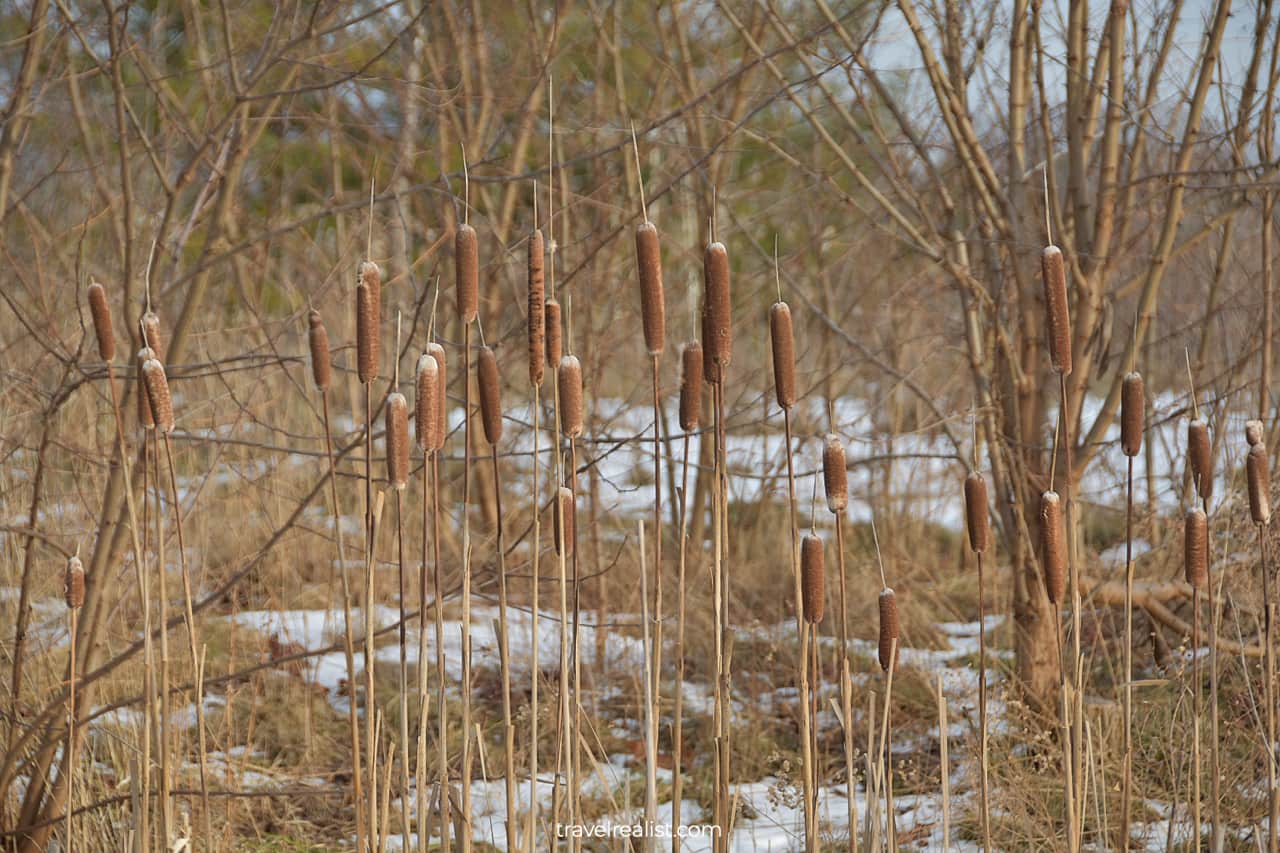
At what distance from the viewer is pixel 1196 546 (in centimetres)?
176

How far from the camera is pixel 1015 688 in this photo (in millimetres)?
3715

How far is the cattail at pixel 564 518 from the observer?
62.0 inches

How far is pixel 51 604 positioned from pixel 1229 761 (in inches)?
136

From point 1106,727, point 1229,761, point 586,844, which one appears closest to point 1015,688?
point 1106,727

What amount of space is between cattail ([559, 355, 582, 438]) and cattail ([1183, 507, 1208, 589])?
2.94 ft

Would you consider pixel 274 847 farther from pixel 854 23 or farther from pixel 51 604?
pixel 854 23

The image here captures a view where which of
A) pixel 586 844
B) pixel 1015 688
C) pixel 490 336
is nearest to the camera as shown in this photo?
pixel 586 844

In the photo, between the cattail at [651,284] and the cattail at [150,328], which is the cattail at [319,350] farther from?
the cattail at [651,284]

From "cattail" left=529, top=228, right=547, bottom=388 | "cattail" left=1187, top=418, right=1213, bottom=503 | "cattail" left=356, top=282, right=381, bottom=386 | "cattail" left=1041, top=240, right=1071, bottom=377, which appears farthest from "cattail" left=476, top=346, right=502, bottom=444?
"cattail" left=1187, top=418, right=1213, bottom=503

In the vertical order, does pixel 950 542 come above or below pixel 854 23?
below

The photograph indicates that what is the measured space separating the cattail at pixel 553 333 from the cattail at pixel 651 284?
0.12m

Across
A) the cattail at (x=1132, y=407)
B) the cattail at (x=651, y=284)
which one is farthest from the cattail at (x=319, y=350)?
the cattail at (x=1132, y=407)

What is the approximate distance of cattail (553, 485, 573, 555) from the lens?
157cm

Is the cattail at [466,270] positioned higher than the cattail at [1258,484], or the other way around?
the cattail at [466,270]
